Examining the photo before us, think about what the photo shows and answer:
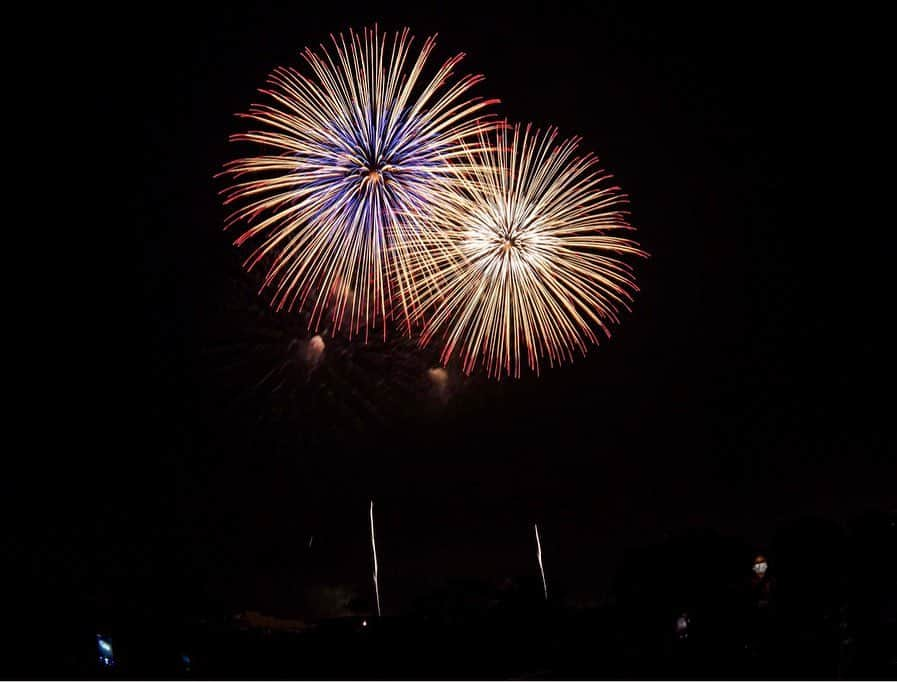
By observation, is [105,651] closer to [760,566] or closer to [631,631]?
[631,631]

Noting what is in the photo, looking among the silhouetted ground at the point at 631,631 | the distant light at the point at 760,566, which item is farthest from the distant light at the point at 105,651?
the distant light at the point at 760,566

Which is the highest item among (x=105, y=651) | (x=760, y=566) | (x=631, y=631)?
(x=760, y=566)

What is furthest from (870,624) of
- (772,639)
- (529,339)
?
(529,339)

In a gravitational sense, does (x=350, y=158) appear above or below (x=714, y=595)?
above

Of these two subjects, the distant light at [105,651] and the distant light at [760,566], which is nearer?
the distant light at [105,651]

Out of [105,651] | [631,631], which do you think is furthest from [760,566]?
[105,651]

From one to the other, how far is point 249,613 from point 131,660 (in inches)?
491

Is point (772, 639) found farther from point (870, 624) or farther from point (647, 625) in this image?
point (647, 625)

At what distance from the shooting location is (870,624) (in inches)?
707

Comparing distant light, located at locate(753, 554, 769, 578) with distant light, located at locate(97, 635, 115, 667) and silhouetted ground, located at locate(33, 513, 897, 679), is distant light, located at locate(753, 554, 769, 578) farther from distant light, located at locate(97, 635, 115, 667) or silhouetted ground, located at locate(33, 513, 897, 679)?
distant light, located at locate(97, 635, 115, 667)

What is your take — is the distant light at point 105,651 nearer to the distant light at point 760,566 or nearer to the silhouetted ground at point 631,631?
the silhouetted ground at point 631,631

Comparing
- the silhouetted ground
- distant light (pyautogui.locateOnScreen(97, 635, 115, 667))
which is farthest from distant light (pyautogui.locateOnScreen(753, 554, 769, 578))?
distant light (pyautogui.locateOnScreen(97, 635, 115, 667))

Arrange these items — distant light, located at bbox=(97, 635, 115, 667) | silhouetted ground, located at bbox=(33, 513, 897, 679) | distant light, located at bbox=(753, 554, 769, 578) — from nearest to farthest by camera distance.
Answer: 1. silhouetted ground, located at bbox=(33, 513, 897, 679)
2. distant light, located at bbox=(97, 635, 115, 667)
3. distant light, located at bbox=(753, 554, 769, 578)

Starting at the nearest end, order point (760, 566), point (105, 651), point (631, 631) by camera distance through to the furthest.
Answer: point (105, 651)
point (631, 631)
point (760, 566)
